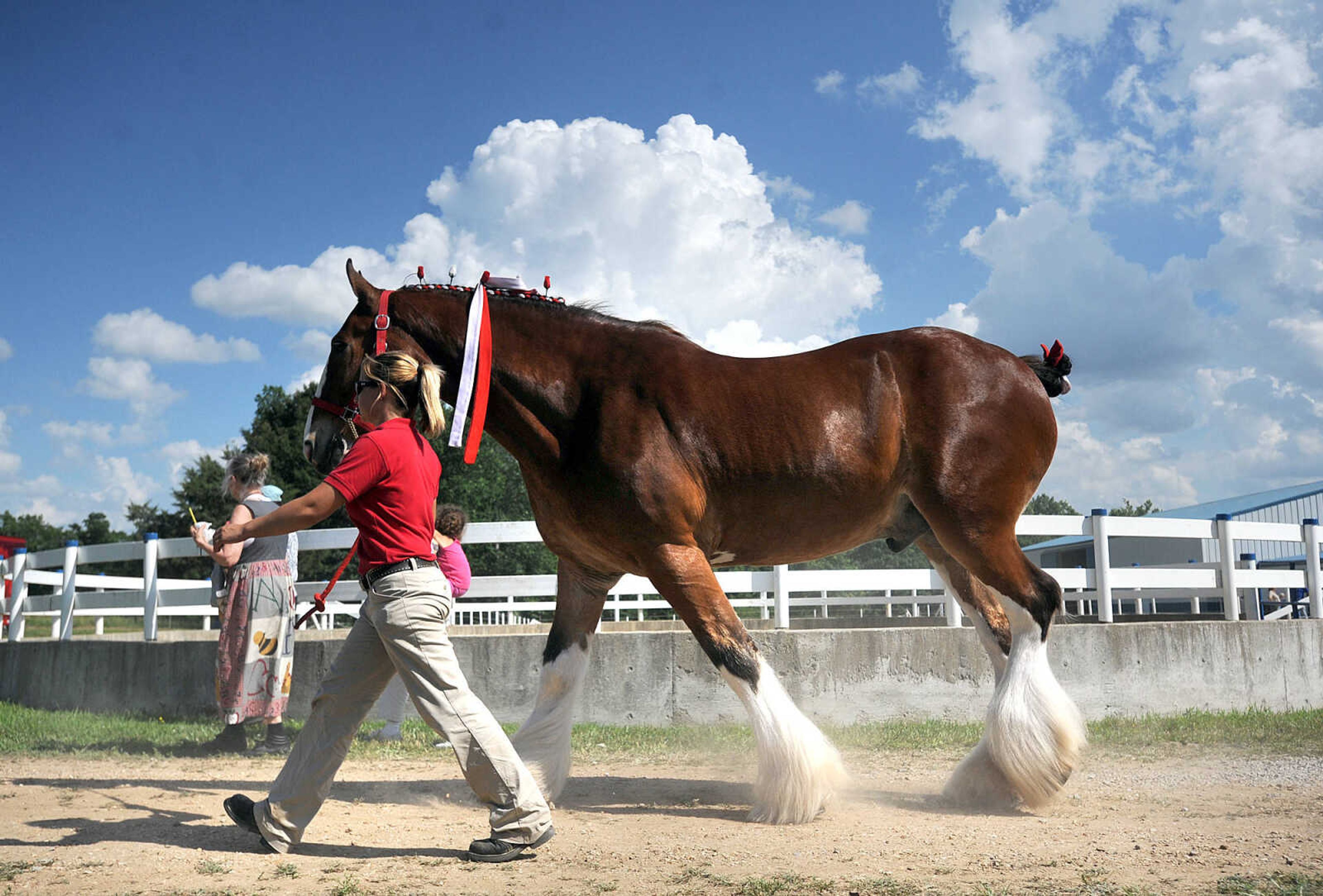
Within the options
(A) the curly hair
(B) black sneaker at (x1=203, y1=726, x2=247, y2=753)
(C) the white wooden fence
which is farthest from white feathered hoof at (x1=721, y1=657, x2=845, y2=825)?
(B) black sneaker at (x1=203, y1=726, x2=247, y2=753)

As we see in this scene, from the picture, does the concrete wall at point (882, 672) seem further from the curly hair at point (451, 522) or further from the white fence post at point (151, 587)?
the curly hair at point (451, 522)

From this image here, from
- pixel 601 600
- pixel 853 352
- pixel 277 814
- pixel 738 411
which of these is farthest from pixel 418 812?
pixel 853 352

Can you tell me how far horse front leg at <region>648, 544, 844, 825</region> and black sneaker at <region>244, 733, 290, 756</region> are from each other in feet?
11.9

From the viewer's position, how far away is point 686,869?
3.69 m

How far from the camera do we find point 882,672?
7.54 meters

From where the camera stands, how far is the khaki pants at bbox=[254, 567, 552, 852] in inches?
148

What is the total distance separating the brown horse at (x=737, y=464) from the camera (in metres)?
4.64

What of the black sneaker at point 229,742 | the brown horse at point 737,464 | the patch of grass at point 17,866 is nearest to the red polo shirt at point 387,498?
the brown horse at point 737,464

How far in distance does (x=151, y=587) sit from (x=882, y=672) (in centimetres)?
627

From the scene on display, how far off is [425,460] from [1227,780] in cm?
459

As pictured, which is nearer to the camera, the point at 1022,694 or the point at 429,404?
the point at 429,404

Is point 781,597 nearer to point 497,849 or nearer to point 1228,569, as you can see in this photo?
point 1228,569

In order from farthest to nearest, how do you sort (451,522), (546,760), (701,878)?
(451,522) < (546,760) < (701,878)

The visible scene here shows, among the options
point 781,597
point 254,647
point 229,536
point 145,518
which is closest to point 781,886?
point 229,536
